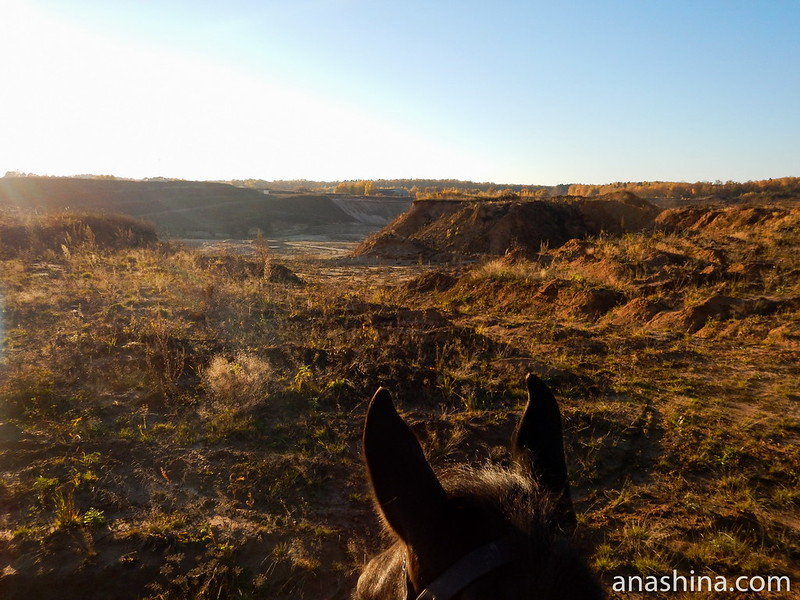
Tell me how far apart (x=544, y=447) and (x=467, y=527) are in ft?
1.57

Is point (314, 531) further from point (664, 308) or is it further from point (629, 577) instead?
point (664, 308)

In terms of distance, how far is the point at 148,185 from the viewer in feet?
149

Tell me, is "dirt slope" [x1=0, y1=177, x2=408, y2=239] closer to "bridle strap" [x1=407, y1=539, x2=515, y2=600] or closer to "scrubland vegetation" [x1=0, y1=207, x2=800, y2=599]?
"scrubland vegetation" [x1=0, y1=207, x2=800, y2=599]

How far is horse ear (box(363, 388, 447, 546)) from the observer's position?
1172 mm

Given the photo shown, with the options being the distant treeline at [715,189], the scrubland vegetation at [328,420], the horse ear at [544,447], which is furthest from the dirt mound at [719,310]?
the distant treeline at [715,189]

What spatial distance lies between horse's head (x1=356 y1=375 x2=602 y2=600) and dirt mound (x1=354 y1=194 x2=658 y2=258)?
18912 mm

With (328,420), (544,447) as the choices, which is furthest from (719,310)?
(544,447)

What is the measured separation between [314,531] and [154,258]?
1308 centimetres

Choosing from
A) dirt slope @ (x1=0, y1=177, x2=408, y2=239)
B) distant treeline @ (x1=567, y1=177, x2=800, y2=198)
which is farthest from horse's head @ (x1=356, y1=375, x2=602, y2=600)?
distant treeline @ (x1=567, y1=177, x2=800, y2=198)

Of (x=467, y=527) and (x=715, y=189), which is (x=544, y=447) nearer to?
(x=467, y=527)

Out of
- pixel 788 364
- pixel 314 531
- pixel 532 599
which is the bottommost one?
pixel 314 531

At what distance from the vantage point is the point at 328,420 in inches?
175

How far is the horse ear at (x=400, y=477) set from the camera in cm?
117

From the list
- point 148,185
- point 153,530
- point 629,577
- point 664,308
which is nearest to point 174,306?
point 153,530
